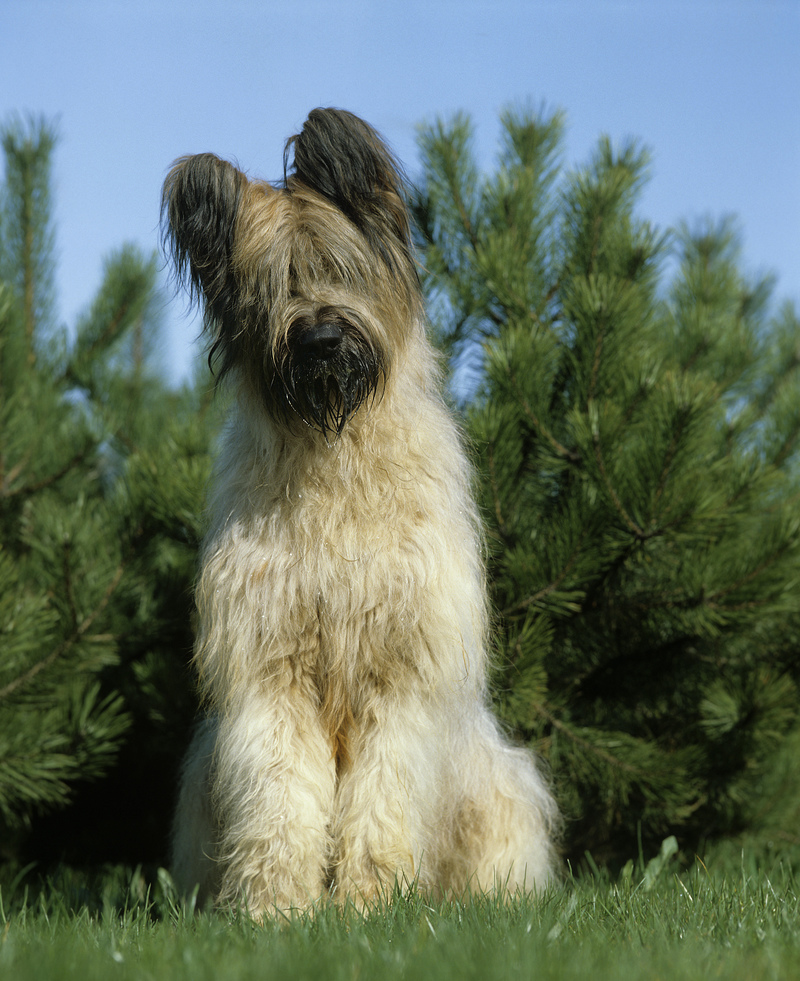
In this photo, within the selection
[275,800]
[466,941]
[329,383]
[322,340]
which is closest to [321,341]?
[322,340]

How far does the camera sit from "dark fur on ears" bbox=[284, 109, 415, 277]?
312cm

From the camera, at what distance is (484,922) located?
2512 mm

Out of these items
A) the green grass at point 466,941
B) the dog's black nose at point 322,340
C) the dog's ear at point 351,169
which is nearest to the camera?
the green grass at point 466,941

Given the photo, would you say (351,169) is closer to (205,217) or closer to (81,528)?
(205,217)

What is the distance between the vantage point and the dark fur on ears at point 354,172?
312 cm

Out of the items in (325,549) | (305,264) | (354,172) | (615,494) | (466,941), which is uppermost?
(354,172)

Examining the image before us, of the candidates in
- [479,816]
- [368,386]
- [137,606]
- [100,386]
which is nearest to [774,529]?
[479,816]

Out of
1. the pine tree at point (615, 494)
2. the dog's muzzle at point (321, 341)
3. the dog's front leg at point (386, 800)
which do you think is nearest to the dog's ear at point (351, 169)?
the dog's muzzle at point (321, 341)

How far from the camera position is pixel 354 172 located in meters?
3.14

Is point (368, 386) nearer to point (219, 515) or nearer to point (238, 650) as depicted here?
point (219, 515)

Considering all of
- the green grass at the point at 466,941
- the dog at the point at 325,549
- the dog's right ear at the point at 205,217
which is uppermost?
the dog's right ear at the point at 205,217

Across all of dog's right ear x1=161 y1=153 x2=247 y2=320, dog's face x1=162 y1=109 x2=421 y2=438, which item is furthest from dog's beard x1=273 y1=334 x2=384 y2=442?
dog's right ear x1=161 y1=153 x2=247 y2=320

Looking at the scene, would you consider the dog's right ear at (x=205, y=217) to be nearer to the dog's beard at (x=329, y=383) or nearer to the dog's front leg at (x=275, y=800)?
the dog's beard at (x=329, y=383)

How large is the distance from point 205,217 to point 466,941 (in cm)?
233
